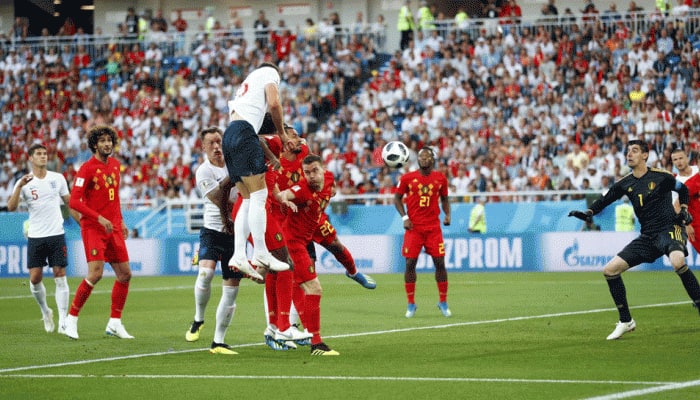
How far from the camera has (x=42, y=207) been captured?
1556 centimetres

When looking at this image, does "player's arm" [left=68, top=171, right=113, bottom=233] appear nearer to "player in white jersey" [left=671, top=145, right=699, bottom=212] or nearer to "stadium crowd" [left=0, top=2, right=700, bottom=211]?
"player in white jersey" [left=671, top=145, right=699, bottom=212]

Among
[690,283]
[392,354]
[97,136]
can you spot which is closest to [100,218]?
[97,136]

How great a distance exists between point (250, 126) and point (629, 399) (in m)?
4.46

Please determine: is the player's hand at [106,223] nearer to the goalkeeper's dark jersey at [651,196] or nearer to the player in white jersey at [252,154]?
the player in white jersey at [252,154]

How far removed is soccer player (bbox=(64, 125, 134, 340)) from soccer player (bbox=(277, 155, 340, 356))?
8.79 ft

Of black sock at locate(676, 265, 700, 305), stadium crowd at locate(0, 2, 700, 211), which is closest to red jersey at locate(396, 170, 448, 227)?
black sock at locate(676, 265, 700, 305)

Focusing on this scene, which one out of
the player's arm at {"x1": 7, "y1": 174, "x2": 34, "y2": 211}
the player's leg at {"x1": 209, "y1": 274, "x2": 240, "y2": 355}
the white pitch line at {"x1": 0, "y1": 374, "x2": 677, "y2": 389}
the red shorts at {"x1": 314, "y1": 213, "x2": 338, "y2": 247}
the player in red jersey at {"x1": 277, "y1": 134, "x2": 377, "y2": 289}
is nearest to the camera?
the white pitch line at {"x1": 0, "y1": 374, "x2": 677, "y2": 389}

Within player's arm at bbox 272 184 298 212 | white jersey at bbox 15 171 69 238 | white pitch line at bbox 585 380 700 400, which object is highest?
player's arm at bbox 272 184 298 212

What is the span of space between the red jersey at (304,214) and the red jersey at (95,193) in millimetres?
2735

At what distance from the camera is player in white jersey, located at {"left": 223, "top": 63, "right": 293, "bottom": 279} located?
10.5 m

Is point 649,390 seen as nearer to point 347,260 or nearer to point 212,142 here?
point 212,142

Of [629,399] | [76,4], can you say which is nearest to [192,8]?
[76,4]

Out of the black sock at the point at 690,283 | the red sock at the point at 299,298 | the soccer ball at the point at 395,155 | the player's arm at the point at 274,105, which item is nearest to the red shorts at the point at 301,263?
the red sock at the point at 299,298

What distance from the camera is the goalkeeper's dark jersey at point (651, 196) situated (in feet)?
42.2
